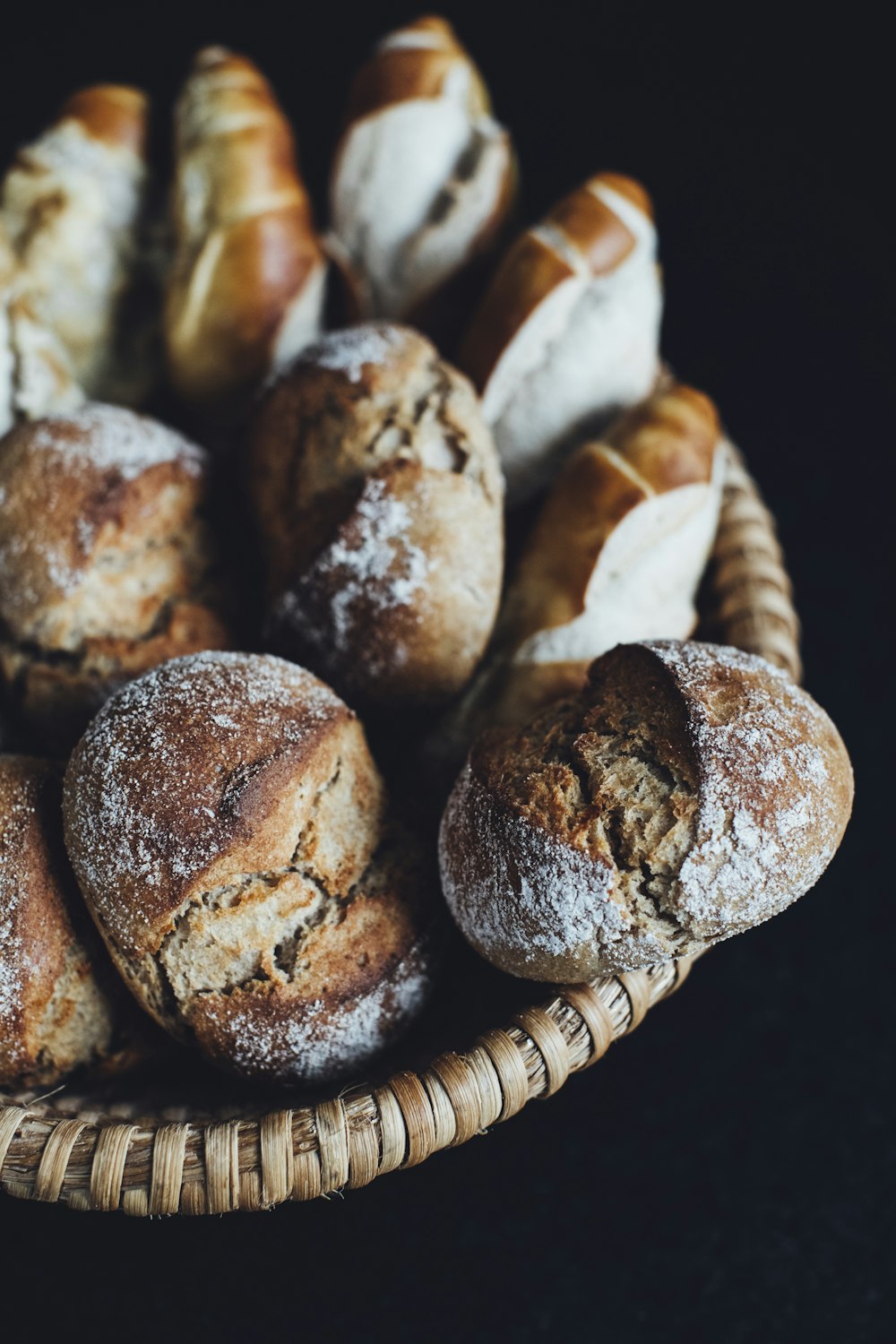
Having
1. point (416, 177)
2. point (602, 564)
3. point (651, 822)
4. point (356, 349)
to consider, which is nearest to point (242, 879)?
point (651, 822)

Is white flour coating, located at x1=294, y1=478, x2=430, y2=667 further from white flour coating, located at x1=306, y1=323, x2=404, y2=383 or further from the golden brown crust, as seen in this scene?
the golden brown crust

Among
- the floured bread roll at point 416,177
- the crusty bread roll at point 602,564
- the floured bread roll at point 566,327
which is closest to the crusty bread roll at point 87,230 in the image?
the floured bread roll at point 416,177

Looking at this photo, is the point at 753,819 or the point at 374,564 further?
the point at 374,564

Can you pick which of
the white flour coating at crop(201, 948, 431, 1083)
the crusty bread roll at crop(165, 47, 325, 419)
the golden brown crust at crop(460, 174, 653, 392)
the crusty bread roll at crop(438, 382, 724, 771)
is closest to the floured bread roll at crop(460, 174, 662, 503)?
the golden brown crust at crop(460, 174, 653, 392)

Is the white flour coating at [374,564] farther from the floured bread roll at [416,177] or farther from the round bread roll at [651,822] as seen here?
the floured bread roll at [416,177]

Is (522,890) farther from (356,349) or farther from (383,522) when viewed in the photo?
(356,349)
